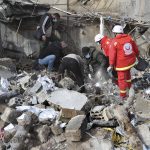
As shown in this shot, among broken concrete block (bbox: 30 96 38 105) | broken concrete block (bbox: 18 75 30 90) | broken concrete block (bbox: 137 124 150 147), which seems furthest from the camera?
broken concrete block (bbox: 18 75 30 90)

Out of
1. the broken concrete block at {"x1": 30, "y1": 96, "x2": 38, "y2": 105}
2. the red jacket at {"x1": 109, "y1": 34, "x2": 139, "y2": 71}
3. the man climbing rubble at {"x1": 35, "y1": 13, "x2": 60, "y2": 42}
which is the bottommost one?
the broken concrete block at {"x1": 30, "y1": 96, "x2": 38, "y2": 105}

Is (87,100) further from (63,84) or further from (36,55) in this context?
(36,55)

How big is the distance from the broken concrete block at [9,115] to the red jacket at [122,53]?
7.97 feet

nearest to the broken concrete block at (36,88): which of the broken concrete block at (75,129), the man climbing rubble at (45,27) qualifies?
the broken concrete block at (75,129)

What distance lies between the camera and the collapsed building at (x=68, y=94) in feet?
27.2

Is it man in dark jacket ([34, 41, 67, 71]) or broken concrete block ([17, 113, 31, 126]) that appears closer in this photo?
broken concrete block ([17, 113, 31, 126])

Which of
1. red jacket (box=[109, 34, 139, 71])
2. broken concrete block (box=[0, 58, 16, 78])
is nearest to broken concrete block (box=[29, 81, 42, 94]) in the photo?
broken concrete block (box=[0, 58, 16, 78])

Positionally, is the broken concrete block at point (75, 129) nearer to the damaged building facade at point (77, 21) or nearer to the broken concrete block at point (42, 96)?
the broken concrete block at point (42, 96)

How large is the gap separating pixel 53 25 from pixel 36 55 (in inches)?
45.7

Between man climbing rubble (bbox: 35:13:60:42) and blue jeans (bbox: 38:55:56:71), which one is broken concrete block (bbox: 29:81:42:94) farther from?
man climbing rubble (bbox: 35:13:60:42)

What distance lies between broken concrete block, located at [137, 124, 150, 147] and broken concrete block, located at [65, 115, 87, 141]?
935 mm

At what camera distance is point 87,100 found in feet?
31.7

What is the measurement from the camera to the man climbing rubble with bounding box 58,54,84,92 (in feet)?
35.8

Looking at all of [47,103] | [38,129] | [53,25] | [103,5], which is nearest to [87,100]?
[47,103]
